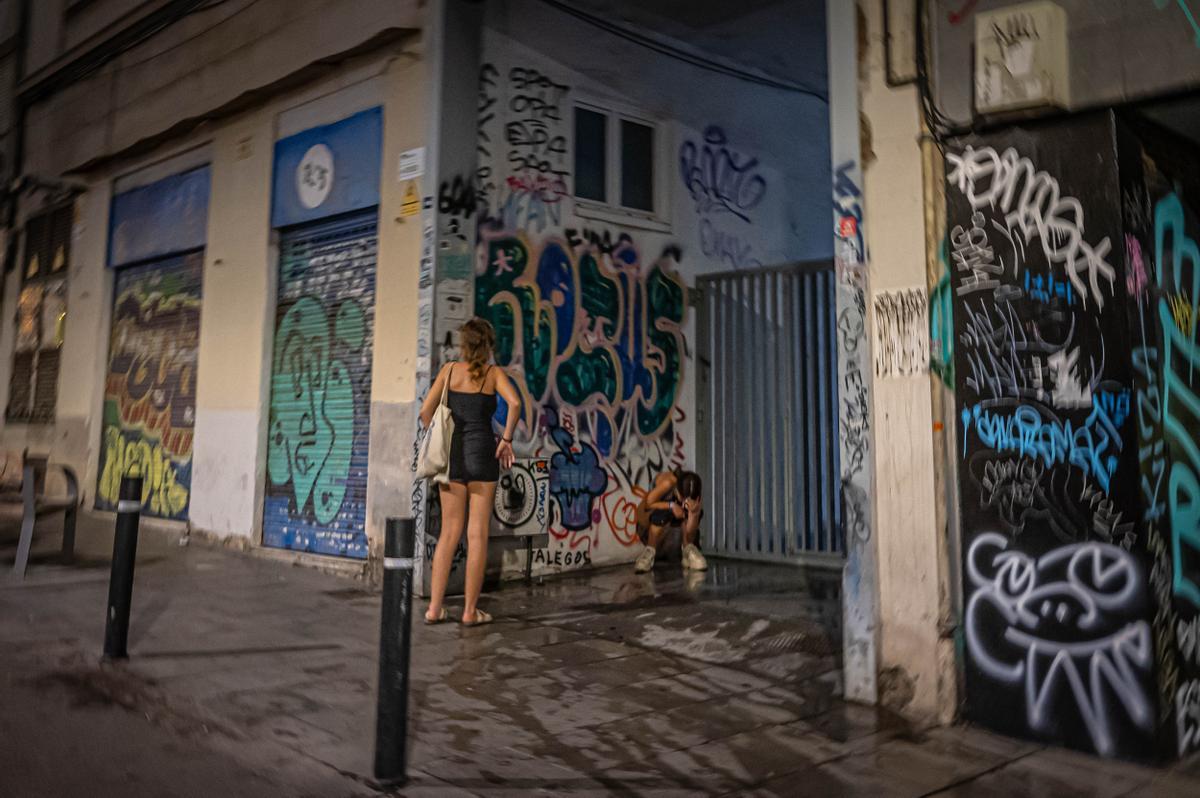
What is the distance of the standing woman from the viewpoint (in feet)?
18.8

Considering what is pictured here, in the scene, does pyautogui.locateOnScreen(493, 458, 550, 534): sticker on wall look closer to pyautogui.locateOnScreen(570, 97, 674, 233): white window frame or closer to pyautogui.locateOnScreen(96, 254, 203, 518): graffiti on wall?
pyautogui.locateOnScreen(570, 97, 674, 233): white window frame

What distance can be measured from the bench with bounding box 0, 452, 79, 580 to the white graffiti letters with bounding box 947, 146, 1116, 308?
6.88 meters

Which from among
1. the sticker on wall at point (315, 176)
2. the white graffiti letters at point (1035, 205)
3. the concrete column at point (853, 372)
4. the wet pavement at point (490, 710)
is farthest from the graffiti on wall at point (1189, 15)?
the sticker on wall at point (315, 176)

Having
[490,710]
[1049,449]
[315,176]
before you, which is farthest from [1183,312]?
[315,176]

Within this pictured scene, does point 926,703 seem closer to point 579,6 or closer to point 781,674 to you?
point 781,674

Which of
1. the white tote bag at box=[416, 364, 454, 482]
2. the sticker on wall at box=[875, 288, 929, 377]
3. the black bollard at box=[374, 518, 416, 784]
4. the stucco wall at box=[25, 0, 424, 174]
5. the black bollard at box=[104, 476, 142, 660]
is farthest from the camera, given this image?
the stucco wall at box=[25, 0, 424, 174]

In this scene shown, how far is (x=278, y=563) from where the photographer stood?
320 inches

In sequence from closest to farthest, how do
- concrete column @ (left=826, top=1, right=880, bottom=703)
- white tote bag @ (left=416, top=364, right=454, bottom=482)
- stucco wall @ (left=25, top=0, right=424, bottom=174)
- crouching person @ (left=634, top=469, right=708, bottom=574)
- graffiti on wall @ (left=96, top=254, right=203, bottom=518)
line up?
concrete column @ (left=826, top=1, right=880, bottom=703), white tote bag @ (left=416, top=364, right=454, bottom=482), stucco wall @ (left=25, top=0, right=424, bottom=174), crouching person @ (left=634, top=469, right=708, bottom=574), graffiti on wall @ (left=96, top=254, right=203, bottom=518)

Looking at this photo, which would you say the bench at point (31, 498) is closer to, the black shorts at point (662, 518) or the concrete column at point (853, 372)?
the black shorts at point (662, 518)

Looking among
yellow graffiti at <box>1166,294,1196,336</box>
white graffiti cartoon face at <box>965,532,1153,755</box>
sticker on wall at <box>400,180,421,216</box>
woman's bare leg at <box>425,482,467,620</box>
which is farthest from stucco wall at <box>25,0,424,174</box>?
white graffiti cartoon face at <box>965,532,1153,755</box>

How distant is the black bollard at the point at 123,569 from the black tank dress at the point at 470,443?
72.4 inches

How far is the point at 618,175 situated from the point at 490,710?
582cm

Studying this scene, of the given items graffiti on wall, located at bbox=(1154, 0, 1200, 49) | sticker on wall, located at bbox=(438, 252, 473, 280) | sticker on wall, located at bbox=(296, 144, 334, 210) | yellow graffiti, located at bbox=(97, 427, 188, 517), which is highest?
sticker on wall, located at bbox=(296, 144, 334, 210)

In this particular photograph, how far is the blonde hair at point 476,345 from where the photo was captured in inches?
228
